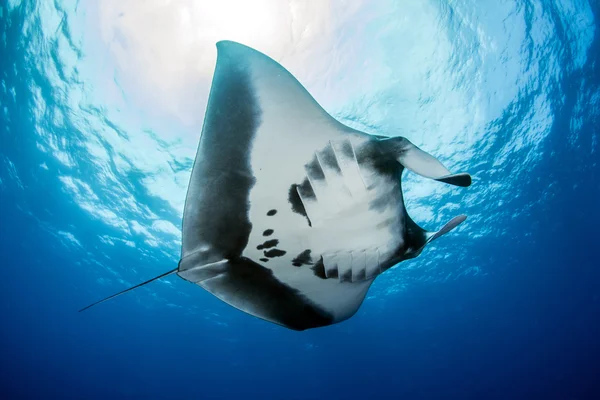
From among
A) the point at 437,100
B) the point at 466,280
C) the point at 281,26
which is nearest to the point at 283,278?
the point at 281,26

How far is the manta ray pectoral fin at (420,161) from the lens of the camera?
1.75 meters

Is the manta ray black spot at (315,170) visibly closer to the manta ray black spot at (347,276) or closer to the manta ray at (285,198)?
the manta ray at (285,198)

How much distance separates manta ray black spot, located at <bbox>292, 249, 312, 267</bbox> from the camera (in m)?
2.44

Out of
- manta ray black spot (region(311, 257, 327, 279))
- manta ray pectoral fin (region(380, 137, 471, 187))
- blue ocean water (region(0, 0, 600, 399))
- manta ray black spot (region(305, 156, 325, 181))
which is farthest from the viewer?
blue ocean water (region(0, 0, 600, 399))

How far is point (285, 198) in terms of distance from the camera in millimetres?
2236

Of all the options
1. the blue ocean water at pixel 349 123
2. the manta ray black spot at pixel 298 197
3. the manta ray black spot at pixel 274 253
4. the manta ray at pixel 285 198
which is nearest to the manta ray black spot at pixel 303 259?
the manta ray at pixel 285 198

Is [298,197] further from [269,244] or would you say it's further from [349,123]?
[349,123]

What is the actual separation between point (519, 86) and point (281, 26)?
6270 mm

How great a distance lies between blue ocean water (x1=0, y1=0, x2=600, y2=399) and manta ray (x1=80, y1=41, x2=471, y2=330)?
4446 millimetres

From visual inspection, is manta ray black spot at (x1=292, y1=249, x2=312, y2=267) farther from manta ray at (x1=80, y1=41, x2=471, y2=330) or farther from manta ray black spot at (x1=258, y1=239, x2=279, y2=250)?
manta ray black spot at (x1=258, y1=239, x2=279, y2=250)

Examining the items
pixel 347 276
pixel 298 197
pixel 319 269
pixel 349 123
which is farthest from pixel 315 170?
pixel 349 123

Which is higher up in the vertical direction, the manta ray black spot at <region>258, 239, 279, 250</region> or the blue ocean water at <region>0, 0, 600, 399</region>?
the blue ocean water at <region>0, 0, 600, 399</region>

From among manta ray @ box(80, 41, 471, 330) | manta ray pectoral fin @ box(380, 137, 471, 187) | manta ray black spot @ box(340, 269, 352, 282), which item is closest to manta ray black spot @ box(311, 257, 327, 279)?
manta ray @ box(80, 41, 471, 330)

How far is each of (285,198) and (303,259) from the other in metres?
0.55
